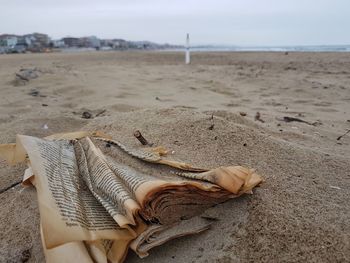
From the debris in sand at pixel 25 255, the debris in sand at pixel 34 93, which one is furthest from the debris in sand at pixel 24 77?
the debris in sand at pixel 25 255

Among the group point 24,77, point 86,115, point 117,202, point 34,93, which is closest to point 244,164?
point 117,202

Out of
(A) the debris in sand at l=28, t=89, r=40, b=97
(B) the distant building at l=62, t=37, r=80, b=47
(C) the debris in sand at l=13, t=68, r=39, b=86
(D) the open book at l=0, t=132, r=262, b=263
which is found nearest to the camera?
(D) the open book at l=0, t=132, r=262, b=263

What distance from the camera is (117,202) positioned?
147cm

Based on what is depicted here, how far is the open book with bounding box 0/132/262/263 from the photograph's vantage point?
1.35 meters

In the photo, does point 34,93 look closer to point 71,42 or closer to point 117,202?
point 117,202

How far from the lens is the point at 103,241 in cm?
140

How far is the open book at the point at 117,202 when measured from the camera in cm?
135

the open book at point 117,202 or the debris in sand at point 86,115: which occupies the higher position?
the open book at point 117,202

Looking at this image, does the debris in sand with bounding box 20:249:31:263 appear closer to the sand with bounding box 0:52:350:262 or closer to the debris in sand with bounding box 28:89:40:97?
the sand with bounding box 0:52:350:262

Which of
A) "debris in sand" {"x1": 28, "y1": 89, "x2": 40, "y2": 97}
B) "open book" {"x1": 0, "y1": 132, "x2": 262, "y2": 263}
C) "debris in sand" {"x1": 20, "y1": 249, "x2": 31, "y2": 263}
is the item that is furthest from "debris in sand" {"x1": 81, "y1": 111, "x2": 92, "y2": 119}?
"debris in sand" {"x1": 20, "y1": 249, "x2": 31, "y2": 263}

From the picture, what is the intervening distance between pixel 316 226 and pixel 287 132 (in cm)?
173

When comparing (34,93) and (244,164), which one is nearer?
(244,164)

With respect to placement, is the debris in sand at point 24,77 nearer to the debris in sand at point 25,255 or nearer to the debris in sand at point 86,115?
the debris in sand at point 86,115

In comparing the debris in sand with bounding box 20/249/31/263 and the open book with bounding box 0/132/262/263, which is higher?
the open book with bounding box 0/132/262/263
